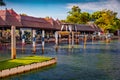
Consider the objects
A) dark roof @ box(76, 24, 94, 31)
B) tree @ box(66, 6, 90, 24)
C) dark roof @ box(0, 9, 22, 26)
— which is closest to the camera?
dark roof @ box(0, 9, 22, 26)

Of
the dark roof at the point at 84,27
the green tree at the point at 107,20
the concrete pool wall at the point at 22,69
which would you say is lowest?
the concrete pool wall at the point at 22,69

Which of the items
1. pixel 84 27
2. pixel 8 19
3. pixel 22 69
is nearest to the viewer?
pixel 22 69

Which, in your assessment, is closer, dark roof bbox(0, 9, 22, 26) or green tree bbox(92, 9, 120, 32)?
dark roof bbox(0, 9, 22, 26)

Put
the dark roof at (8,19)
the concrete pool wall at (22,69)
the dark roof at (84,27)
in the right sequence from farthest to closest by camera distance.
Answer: the dark roof at (84,27), the dark roof at (8,19), the concrete pool wall at (22,69)

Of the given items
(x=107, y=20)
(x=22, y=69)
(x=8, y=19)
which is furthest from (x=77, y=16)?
(x=22, y=69)

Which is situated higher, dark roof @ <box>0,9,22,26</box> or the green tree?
the green tree

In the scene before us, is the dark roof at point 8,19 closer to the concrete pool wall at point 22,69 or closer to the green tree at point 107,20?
the concrete pool wall at point 22,69

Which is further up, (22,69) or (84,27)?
(84,27)

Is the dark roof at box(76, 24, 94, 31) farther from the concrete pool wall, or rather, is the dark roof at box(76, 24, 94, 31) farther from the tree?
the concrete pool wall

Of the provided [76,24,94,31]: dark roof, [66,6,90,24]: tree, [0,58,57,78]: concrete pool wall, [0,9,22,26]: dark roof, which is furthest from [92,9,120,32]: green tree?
[0,58,57,78]: concrete pool wall

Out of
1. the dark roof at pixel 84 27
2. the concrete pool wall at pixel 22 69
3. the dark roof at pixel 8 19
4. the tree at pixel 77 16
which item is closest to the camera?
the concrete pool wall at pixel 22 69

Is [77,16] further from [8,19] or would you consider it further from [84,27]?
[8,19]

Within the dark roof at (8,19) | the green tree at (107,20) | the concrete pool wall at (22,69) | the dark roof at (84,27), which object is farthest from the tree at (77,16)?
the concrete pool wall at (22,69)

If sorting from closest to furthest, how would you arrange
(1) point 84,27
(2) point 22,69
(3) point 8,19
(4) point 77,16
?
(2) point 22,69 → (3) point 8,19 → (1) point 84,27 → (4) point 77,16
